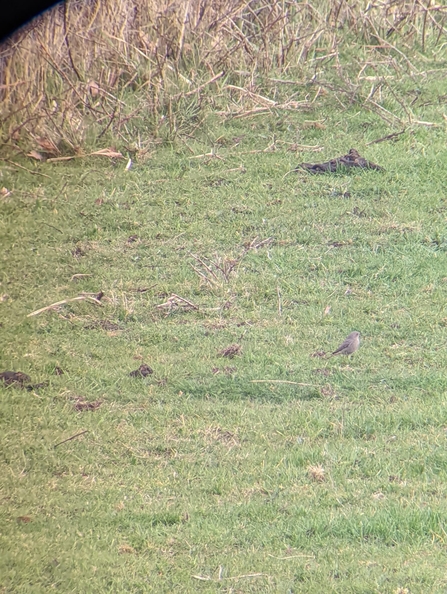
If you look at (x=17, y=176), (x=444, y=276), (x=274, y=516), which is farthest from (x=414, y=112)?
(x=274, y=516)

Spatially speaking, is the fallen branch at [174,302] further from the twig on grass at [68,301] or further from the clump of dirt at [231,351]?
the clump of dirt at [231,351]

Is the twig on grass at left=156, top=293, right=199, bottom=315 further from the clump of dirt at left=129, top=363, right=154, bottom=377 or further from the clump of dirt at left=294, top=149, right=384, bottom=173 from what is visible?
the clump of dirt at left=294, top=149, right=384, bottom=173

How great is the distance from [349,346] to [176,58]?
4290 millimetres

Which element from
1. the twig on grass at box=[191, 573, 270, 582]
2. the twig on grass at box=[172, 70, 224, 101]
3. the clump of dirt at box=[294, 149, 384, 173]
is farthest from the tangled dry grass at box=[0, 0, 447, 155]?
the twig on grass at box=[191, 573, 270, 582]

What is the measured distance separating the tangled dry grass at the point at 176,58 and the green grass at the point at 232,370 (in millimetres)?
404

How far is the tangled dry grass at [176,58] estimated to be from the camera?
7.72m

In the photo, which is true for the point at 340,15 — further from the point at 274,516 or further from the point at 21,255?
the point at 274,516

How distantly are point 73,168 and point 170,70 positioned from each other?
4.83 feet

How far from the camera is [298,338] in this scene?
528 cm

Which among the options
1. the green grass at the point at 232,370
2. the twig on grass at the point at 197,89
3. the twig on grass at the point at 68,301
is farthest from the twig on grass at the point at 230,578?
the twig on grass at the point at 197,89

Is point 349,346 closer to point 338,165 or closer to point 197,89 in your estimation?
point 338,165

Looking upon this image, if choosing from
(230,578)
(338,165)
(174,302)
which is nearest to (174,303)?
(174,302)

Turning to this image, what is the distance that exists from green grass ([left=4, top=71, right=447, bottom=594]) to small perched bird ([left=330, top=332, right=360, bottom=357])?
0.06m

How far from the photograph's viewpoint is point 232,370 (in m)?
4.94
